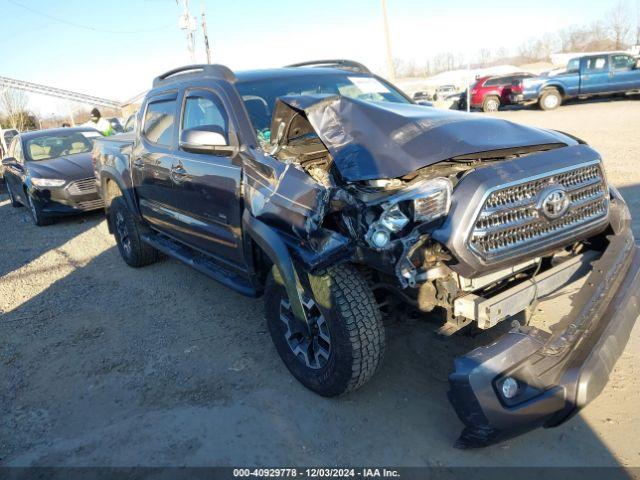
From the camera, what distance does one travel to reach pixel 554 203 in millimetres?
2582

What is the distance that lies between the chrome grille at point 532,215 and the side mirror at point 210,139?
1914mm

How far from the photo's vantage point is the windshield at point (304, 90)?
3.73 m

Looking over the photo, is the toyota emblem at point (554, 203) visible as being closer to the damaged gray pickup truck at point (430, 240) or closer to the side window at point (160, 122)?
the damaged gray pickup truck at point (430, 240)

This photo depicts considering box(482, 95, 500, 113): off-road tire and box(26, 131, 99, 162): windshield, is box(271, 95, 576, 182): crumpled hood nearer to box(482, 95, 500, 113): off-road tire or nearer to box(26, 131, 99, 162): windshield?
box(26, 131, 99, 162): windshield

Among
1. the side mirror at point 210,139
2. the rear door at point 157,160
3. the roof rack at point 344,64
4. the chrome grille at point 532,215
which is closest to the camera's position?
the chrome grille at point 532,215

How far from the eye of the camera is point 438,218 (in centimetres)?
244

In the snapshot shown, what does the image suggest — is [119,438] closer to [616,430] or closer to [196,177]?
[196,177]

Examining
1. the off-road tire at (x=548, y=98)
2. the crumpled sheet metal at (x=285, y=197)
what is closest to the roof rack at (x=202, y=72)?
the crumpled sheet metal at (x=285, y=197)

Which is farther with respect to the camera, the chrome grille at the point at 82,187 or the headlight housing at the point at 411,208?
the chrome grille at the point at 82,187

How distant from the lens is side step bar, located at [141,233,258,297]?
12.3 feet

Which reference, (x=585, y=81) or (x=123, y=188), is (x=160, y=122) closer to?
(x=123, y=188)

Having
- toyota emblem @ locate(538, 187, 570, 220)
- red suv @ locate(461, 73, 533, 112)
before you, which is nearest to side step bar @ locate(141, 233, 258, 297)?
toyota emblem @ locate(538, 187, 570, 220)

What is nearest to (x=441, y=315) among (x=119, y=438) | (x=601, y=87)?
(x=119, y=438)

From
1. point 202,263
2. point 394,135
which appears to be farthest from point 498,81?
point 394,135
